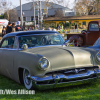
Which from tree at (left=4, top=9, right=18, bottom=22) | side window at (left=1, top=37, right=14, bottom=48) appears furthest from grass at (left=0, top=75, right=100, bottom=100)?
tree at (left=4, top=9, right=18, bottom=22)

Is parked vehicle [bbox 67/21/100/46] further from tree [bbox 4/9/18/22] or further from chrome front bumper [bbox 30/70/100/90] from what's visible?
tree [bbox 4/9/18/22]

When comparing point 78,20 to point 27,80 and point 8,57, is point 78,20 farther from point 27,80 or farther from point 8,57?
point 27,80

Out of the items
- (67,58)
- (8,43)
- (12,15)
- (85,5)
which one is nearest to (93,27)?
(8,43)

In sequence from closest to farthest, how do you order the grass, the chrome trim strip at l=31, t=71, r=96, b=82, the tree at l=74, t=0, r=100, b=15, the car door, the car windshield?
the grass, the chrome trim strip at l=31, t=71, r=96, b=82, the car door, the car windshield, the tree at l=74, t=0, r=100, b=15

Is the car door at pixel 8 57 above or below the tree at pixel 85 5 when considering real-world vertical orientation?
below

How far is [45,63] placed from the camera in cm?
452

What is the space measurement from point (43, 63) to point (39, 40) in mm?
1358

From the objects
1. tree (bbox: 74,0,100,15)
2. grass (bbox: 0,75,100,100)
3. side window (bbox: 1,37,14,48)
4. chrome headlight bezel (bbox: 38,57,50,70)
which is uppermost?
tree (bbox: 74,0,100,15)

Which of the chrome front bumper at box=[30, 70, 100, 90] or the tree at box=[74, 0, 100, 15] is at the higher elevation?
the tree at box=[74, 0, 100, 15]

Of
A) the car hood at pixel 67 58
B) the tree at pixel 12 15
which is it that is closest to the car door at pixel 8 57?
the car hood at pixel 67 58

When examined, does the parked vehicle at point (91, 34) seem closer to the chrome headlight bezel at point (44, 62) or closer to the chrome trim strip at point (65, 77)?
the chrome trim strip at point (65, 77)

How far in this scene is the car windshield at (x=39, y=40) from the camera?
223 inches

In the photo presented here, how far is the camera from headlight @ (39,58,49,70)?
176 inches

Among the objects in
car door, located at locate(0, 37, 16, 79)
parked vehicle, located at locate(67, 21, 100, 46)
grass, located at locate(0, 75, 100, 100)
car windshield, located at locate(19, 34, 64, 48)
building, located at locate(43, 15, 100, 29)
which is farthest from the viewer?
building, located at locate(43, 15, 100, 29)
